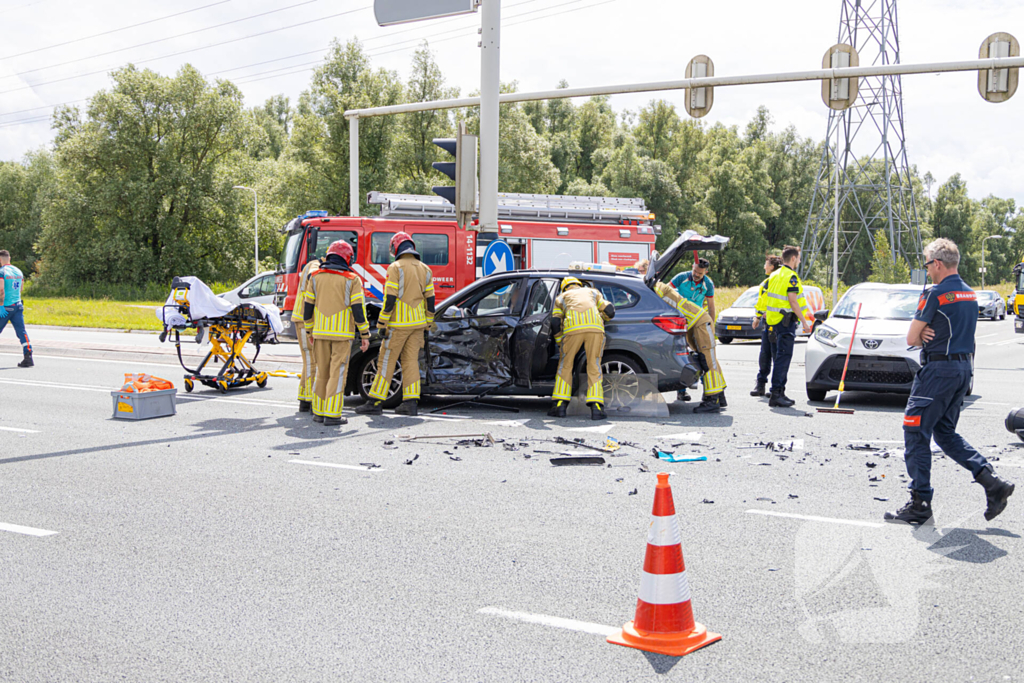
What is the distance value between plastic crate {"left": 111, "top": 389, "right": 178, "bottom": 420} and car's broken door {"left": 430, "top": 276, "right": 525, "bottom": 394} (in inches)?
116

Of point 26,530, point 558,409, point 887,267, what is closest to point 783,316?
point 558,409

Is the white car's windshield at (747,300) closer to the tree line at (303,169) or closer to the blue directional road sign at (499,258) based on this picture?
the blue directional road sign at (499,258)

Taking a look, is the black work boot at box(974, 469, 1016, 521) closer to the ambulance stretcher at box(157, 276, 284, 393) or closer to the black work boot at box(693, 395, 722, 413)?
the black work boot at box(693, 395, 722, 413)

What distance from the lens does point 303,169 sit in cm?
4538

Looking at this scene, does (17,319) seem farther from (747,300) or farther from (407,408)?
(747,300)

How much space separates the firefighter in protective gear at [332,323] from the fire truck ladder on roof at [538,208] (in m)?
9.89

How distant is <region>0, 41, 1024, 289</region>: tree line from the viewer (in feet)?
150

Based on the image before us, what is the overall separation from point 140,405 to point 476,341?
3.67 m

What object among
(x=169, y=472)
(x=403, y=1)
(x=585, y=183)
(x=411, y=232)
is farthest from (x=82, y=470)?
(x=585, y=183)

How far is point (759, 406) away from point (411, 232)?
10.2 m

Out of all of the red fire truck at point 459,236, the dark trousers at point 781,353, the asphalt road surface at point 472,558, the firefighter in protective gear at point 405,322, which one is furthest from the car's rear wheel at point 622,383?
the red fire truck at point 459,236

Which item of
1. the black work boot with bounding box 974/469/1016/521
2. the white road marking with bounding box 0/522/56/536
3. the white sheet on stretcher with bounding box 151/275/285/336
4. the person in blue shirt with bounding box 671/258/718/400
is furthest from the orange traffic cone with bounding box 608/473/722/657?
the white sheet on stretcher with bounding box 151/275/285/336

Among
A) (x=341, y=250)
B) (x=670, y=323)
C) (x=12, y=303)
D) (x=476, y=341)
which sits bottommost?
(x=476, y=341)

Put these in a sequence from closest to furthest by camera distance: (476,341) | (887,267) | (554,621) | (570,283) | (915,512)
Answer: (554,621), (915,512), (570,283), (476,341), (887,267)
